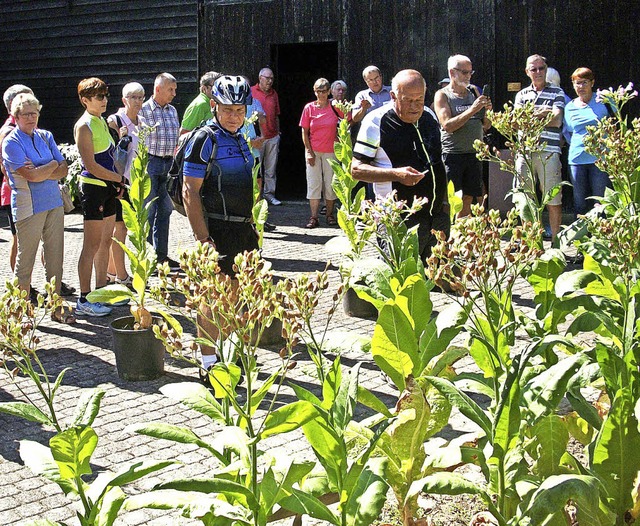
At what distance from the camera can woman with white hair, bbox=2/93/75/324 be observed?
7621mm

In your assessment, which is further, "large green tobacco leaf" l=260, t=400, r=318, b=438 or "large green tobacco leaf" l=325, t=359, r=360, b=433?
"large green tobacco leaf" l=325, t=359, r=360, b=433

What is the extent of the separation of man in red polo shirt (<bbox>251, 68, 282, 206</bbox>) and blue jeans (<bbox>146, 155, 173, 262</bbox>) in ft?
15.2

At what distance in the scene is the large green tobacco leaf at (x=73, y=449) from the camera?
3.02m

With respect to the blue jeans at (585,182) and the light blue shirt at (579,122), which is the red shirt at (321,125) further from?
the blue jeans at (585,182)

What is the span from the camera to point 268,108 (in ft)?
47.8

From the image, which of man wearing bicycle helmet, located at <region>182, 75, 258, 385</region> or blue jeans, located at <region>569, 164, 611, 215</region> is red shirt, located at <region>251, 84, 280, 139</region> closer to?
blue jeans, located at <region>569, 164, 611, 215</region>

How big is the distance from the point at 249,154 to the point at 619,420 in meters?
3.37

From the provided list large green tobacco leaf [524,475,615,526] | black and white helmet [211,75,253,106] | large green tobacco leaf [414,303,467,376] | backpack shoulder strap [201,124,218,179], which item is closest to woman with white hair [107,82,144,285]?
backpack shoulder strap [201,124,218,179]

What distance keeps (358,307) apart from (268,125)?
7.21 m

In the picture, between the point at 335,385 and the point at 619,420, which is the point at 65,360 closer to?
the point at 335,385

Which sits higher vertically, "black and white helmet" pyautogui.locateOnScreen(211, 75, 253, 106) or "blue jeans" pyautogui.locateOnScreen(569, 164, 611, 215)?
A: "black and white helmet" pyautogui.locateOnScreen(211, 75, 253, 106)

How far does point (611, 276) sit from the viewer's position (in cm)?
436

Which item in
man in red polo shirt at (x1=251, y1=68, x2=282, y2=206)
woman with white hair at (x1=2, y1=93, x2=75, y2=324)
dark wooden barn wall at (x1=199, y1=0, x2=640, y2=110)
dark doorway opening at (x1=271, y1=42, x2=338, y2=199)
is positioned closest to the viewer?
woman with white hair at (x1=2, y1=93, x2=75, y2=324)

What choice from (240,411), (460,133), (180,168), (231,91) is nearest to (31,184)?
(180,168)
